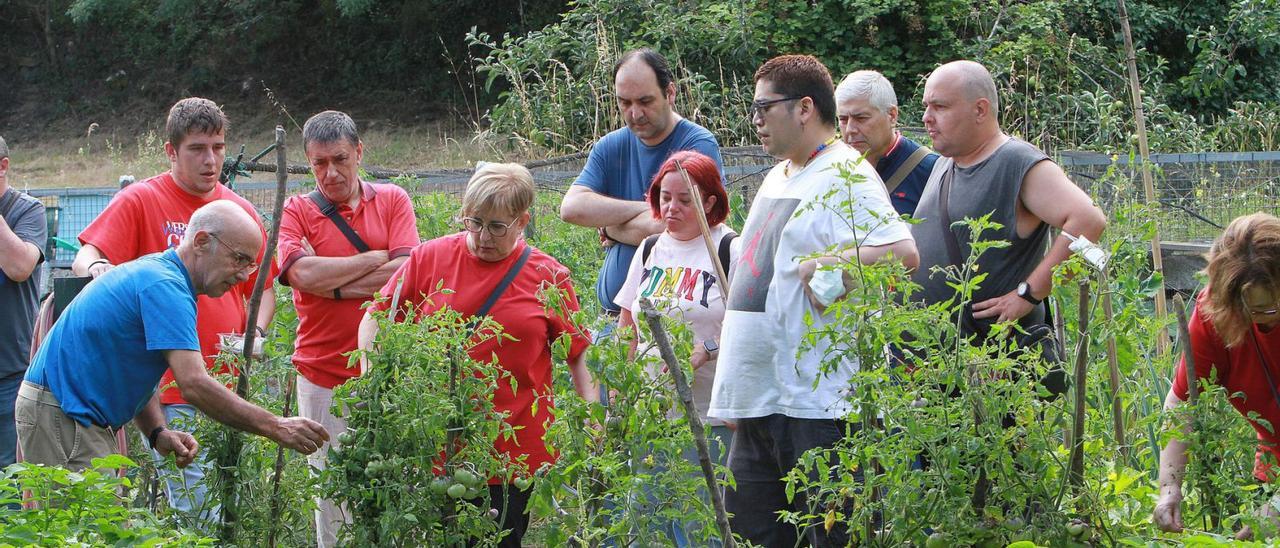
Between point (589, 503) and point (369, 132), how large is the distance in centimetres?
2108

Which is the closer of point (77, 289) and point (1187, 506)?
point (1187, 506)

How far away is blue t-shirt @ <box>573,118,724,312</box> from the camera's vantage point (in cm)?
441

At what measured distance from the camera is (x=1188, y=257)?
6.52 m

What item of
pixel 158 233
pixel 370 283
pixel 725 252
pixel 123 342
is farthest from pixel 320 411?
pixel 725 252

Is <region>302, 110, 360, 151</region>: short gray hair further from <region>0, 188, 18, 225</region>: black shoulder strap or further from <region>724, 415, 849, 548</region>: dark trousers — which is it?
<region>724, 415, 849, 548</region>: dark trousers

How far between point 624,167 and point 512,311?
1.18 meters

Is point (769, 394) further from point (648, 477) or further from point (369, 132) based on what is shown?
point (369, 132)

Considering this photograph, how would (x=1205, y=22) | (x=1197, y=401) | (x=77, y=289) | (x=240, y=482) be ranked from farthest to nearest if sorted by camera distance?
(x=1205, y=22), (x=77, y=289), (x=240, y=482), (x=1197, y=401)

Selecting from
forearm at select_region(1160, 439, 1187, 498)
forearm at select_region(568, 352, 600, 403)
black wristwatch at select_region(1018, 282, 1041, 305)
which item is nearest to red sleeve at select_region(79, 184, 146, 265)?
forearm at select_region(568, 352, 600, 403)

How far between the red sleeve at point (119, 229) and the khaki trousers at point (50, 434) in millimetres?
1012

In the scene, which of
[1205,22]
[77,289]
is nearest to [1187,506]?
[77,289]

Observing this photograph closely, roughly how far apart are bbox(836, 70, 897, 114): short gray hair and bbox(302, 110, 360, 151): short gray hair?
5.67 feet

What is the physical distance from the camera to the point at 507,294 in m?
3.62

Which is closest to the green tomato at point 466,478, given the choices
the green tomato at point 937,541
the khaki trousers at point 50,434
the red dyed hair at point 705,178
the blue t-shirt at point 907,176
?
the green tomato at point 937,541
